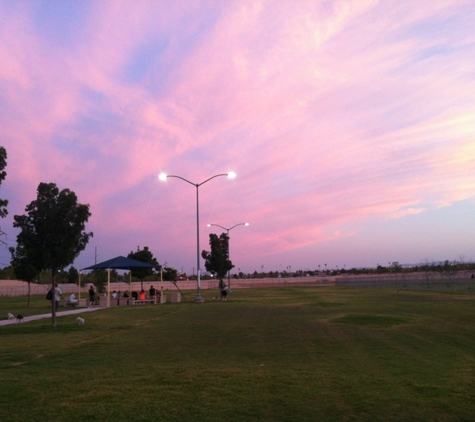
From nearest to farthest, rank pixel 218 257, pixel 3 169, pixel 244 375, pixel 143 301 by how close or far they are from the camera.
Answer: pixel 244 375 < pixel 3 169 < pixel 143 301 < pixel 218 257

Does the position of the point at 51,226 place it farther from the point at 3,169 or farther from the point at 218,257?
the point at 218,257

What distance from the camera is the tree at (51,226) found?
22812 mm

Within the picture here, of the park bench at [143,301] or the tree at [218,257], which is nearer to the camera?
the park bench at [143,301]

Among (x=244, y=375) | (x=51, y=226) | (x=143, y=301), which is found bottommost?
(x=244, y=375)

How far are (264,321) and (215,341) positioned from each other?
274 inches

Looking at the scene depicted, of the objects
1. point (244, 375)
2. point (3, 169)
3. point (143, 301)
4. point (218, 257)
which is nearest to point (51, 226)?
point (3, 169)

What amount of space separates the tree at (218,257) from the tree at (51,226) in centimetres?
4678

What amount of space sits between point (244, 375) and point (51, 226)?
48.3 ft

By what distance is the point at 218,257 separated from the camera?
69938 mm

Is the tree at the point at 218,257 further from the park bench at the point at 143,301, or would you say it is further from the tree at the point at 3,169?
the tree at the point at 3,169

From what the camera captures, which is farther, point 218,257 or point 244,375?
point 218,257

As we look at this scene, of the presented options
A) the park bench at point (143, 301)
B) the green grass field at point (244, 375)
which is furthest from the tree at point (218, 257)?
the green grass field at point (244, 375)

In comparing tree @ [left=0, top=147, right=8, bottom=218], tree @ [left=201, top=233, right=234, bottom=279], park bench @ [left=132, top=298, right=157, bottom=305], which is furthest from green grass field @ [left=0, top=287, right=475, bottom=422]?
tree @ [left=201, top=233, right=234, bottom=279]

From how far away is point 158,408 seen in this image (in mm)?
8133
